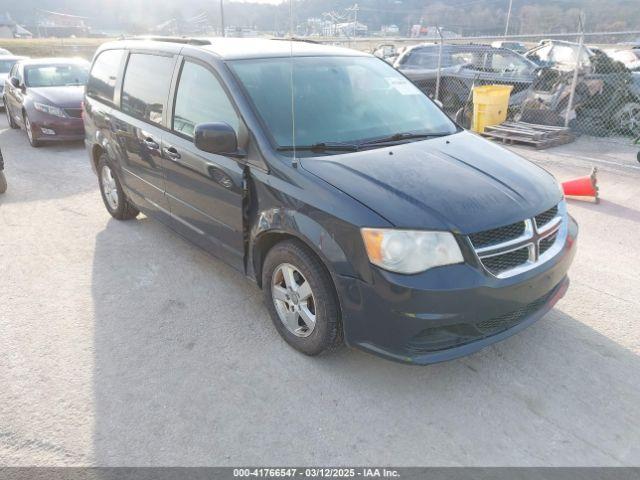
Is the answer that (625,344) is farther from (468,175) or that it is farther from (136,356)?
(136,356)

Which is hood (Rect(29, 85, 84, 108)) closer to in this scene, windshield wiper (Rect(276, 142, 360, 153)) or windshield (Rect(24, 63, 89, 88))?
windshield (Rect(24, 63, 89, 88))

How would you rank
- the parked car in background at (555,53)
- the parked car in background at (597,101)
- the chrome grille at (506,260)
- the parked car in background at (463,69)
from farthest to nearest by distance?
the parked car in background at (555,53)
the parked car in background at (463,69)
the parked car in background at (597,101)
the chrome grille at (506,260)

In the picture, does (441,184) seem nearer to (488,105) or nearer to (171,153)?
(171,153)

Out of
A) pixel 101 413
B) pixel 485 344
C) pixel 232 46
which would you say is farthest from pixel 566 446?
pixel 232 46

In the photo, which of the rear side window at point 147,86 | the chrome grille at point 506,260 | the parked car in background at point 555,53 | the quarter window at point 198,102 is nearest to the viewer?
the chrome grille at point 506,260

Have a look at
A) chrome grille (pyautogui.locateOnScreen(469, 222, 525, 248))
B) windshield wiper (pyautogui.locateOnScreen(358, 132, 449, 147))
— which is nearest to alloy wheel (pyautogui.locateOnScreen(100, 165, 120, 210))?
windshield wiper (pyautogui.locateOnScreen(358, 132, 449, 147))

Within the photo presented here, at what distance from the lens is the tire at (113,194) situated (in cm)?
502

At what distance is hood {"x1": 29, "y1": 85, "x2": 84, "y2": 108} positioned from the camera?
8.74 m

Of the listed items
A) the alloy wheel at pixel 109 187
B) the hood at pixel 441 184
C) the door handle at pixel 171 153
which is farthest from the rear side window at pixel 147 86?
the hood at pixel 441 184

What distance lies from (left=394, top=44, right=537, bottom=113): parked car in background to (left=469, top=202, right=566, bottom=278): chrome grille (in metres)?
8.55

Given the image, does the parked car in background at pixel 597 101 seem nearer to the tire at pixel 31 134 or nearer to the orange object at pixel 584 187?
the orange object at pixel 584 187

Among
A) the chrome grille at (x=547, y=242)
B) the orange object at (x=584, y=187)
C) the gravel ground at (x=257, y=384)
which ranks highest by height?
the chrome grille at (x=547, y=242)

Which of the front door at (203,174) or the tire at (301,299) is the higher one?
the front door at (203,174)

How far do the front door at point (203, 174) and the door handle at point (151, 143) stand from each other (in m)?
0.15
